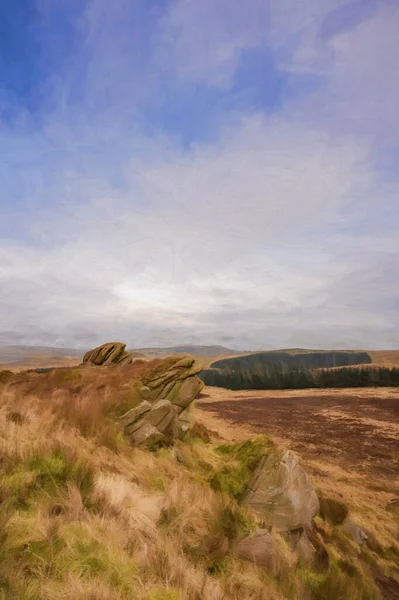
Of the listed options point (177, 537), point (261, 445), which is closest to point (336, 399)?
point (261, 445)

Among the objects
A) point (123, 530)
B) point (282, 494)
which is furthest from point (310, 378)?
point (123, 530)

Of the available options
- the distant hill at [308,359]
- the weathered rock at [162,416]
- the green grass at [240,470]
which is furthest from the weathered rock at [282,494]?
the distant hill at [308,359]

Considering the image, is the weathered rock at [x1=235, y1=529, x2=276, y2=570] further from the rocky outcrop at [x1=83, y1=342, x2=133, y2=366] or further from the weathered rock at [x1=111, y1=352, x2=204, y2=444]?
the rocky outcrop at [x1=83, y1=342, x2=133, y2=366]

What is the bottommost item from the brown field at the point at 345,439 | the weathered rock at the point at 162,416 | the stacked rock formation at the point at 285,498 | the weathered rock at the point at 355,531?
the brown field at the point at 345,439

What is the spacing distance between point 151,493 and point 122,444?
289 cm

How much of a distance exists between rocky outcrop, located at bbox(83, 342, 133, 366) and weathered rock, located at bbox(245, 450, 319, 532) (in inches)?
425

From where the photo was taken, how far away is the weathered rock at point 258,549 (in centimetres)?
466

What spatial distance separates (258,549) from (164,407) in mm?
6517

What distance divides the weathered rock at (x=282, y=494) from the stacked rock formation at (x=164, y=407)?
3431mm

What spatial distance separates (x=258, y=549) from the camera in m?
4.87

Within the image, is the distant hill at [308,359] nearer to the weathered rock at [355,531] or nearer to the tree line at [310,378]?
the tree line at [310,378]

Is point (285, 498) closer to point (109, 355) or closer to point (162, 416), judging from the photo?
point (162, 416)

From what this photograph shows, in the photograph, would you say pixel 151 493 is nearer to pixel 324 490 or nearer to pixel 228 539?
pixel 228 539

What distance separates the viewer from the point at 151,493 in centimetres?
578
